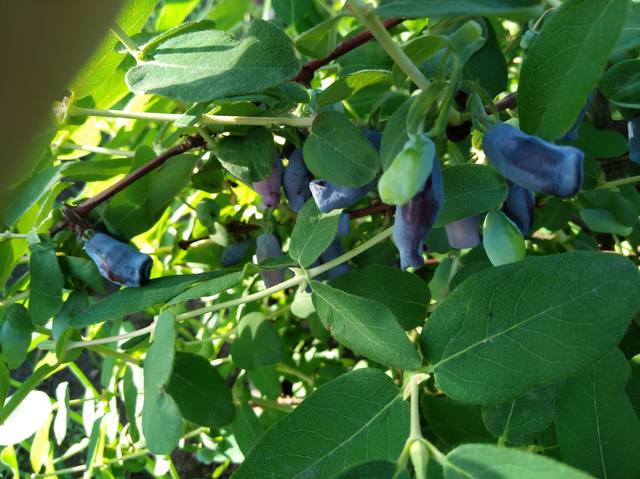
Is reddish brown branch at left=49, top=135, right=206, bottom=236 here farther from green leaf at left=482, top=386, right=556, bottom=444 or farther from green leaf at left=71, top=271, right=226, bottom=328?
green leaf at left=482, top=386, right=556, bottom=444

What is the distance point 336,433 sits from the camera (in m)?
0.57

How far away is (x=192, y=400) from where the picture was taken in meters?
0.86

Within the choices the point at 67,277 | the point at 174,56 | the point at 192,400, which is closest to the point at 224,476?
the point at 192,400

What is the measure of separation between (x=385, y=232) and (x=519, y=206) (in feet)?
0.43

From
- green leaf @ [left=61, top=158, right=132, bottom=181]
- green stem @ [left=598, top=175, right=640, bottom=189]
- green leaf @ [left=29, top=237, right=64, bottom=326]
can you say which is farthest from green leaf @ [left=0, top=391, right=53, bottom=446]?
green stem @ [left=598, top=175, right=640, bottom=189]

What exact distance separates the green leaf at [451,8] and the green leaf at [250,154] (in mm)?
257

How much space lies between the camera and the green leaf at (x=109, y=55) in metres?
0.75

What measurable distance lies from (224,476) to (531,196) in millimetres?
1083

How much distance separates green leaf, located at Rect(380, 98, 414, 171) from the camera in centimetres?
53

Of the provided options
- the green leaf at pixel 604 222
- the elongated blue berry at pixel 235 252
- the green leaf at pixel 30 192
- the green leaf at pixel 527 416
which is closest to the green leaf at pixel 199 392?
the elongated blue berry at pixel 235 252

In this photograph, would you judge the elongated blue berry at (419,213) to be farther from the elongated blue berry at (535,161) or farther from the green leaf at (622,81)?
the green leaf at (622,81)

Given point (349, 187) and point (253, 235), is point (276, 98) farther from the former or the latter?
point (253, 235)

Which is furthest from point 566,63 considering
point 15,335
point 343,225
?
point 15,335

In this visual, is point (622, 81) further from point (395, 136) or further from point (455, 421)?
point (455, 421)
